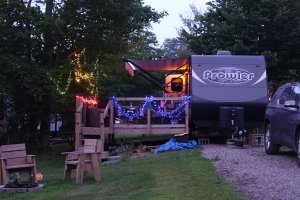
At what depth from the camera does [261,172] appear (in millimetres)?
10086

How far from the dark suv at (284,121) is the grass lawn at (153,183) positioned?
1.77 metres

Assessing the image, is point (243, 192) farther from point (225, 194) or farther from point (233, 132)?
point (233, 132)

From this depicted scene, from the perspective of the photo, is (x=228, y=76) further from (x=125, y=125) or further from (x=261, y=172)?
(x=261, y=172)

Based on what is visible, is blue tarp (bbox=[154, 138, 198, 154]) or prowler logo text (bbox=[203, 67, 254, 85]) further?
prowler logo text (bbox=[203, 67, 254, 85])

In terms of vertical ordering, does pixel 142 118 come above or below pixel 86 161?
above

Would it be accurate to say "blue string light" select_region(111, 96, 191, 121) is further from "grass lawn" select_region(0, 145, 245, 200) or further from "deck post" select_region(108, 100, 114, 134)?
"grass lawn" select_region(0, 145, 245, 200)

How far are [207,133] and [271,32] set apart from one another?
1024cm

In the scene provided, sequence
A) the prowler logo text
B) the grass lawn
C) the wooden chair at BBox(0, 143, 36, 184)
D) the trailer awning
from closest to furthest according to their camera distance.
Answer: the grass lawn → the wooden chair at BBox(0, 143, 36, 184) → the prowler logo text → the trailer awning

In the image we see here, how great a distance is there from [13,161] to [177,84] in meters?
9.03

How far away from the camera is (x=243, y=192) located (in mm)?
8219

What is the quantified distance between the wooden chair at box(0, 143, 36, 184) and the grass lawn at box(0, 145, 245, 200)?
61 centimetres

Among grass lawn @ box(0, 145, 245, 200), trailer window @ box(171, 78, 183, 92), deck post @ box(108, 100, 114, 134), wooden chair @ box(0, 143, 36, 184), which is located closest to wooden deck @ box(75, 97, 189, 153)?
deck post @ box(108, 100, 114, 134)

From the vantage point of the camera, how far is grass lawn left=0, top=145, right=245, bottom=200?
8.60 metres

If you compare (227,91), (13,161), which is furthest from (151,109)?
(13,161)
